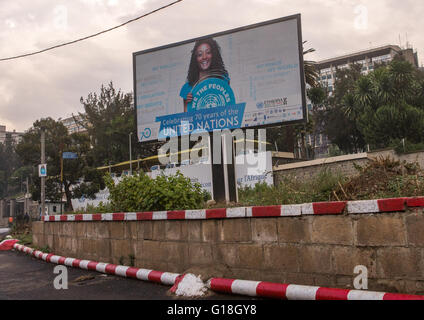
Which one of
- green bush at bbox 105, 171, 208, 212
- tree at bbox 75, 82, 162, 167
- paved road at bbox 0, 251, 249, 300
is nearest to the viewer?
paved road at bbox 0, 251, 249, 300

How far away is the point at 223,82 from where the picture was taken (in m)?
11.9

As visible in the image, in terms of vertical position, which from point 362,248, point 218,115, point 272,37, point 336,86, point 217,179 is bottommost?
point 362,248

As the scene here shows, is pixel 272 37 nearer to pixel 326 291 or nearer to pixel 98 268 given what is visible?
pixel 98 268

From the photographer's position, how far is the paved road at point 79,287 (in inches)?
249

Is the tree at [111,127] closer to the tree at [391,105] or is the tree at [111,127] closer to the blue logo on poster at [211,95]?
the tree at [391,105]

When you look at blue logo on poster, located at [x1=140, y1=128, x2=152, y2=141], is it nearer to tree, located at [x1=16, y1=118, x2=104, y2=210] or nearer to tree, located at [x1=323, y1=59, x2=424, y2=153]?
tree, located at [x1=16, y1=118, x2=104, y2=210]

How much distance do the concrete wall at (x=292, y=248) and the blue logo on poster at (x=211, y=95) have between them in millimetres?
4623

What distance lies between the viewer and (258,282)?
575 cm

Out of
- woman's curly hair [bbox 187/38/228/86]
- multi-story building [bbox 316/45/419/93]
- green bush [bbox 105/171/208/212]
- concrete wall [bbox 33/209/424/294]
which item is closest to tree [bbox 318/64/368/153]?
woman's curly hair [bbox 187/38/228/86]

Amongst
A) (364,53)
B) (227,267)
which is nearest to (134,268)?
(227,267)

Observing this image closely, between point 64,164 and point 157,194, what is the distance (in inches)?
1100

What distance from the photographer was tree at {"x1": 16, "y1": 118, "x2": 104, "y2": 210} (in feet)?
114

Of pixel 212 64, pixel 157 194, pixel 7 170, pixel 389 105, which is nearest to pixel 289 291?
pixel 157 194
